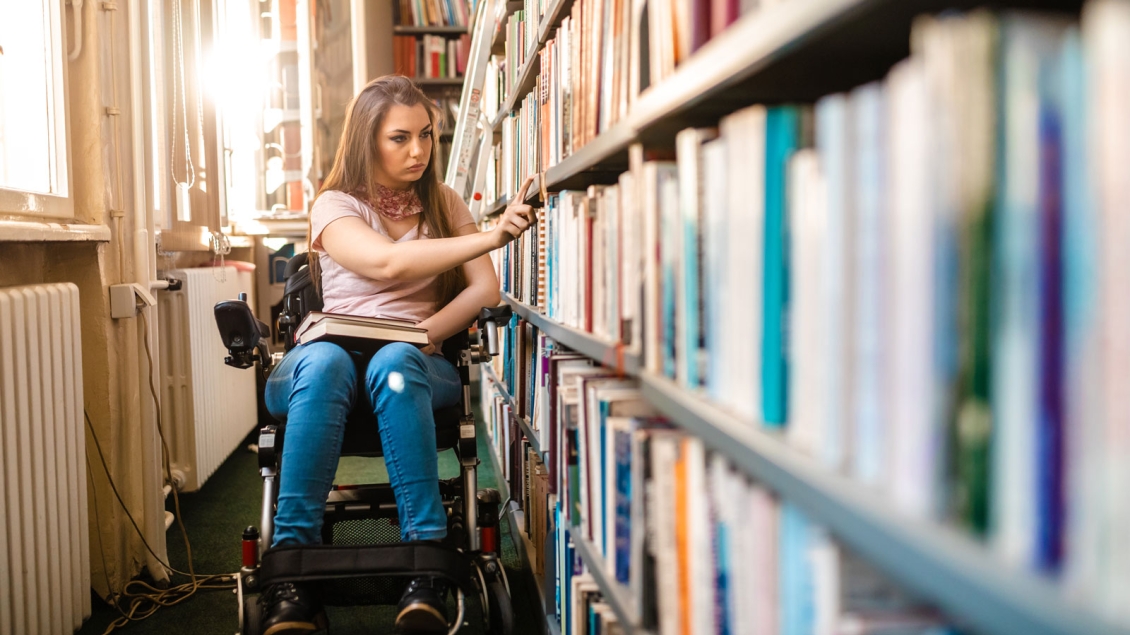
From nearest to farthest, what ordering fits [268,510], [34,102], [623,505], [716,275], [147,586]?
[716,275] → [623,505] → [268,510] → [34,102] → [147,586]

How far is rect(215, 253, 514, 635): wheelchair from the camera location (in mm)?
1434

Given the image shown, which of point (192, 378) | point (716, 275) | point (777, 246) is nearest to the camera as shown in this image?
point (777, 246)

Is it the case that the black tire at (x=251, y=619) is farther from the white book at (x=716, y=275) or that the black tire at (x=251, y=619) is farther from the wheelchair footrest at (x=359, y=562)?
the white book at (x=716, y=275)

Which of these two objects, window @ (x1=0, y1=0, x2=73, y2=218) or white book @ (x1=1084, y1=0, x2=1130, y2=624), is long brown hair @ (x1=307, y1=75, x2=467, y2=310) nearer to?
window @ (x1=0, y1=0, x2=73, y2=218)

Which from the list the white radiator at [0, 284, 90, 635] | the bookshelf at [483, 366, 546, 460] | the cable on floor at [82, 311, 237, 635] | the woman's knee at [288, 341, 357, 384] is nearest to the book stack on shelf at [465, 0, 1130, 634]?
the woman's knee at [288, 341, 357, 384]

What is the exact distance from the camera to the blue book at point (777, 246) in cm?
57

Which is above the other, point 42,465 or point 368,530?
point 42,465

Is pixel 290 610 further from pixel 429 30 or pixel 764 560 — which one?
pixel 429 30

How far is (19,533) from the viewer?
4.83 ft

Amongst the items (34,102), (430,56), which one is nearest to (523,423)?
(34,102)

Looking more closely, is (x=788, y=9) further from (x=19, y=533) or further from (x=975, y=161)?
(x=19, y=533)

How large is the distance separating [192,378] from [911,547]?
254 cm

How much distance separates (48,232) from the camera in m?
1.60

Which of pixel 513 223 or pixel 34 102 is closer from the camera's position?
pixel 513 223
